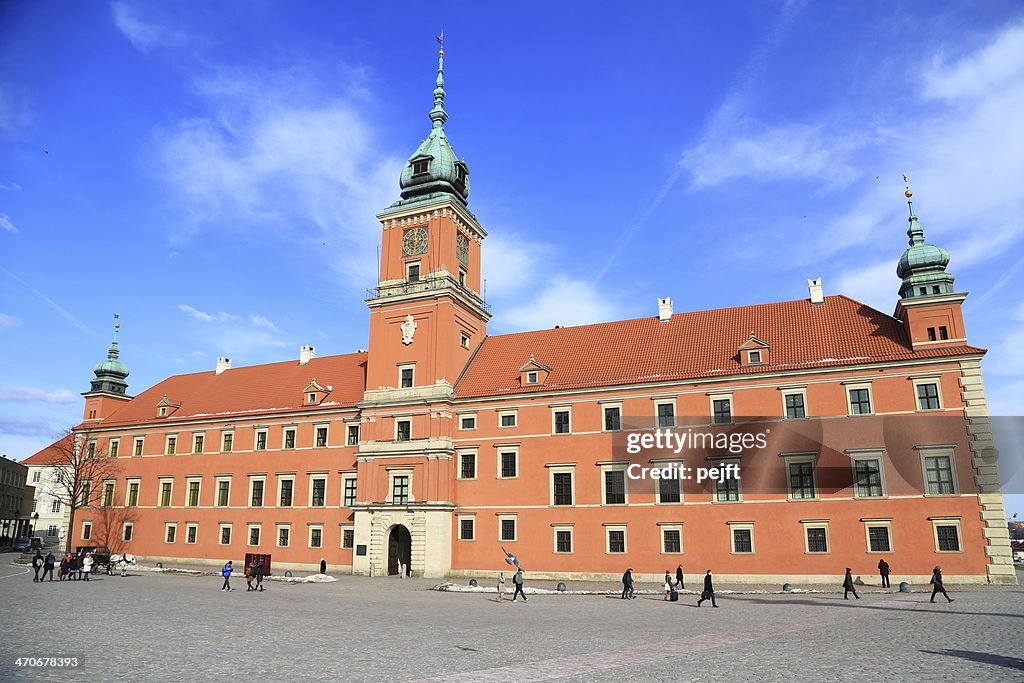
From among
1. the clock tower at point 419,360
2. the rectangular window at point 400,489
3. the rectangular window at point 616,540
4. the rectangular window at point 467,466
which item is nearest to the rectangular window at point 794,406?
the rectangular window at point 616,540

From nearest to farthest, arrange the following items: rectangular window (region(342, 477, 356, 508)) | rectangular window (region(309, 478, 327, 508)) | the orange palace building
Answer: the orange palace building
rectangular window (region(342, 477, 356, 508))
rectangular window (region(309, 478, 327, 508))

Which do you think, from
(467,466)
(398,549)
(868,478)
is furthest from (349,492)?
(868,478)

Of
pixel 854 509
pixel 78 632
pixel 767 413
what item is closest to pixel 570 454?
pixel 767 413

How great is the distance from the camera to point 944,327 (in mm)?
37312

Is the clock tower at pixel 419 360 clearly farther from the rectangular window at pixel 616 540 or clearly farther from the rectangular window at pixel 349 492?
the rectangular window at pixel 616 540

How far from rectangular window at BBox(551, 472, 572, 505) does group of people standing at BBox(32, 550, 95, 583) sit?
26.0m

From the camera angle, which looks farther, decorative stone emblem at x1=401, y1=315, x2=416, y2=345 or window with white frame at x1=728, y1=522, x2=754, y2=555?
decorative stone emblem at x1=401, y1=315, x2=416, y2=345

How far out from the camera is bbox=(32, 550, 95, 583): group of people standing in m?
36.3

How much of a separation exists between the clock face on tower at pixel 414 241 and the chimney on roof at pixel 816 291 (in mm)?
25533

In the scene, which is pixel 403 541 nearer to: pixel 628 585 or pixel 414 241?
pixel 628 585

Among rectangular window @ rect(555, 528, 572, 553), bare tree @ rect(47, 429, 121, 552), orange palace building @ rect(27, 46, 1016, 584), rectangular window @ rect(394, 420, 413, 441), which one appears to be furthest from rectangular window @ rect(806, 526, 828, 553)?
bare tree @ rect(47, 429, 121, 552)

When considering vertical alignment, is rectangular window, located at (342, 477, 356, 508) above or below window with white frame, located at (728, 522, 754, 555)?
above

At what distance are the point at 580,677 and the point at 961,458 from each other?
30418mm

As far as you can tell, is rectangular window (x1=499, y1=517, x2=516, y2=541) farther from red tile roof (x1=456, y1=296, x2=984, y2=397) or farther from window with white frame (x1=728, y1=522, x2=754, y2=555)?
window with white frame (x1=728, y1=522, x2=754, y2=555)
